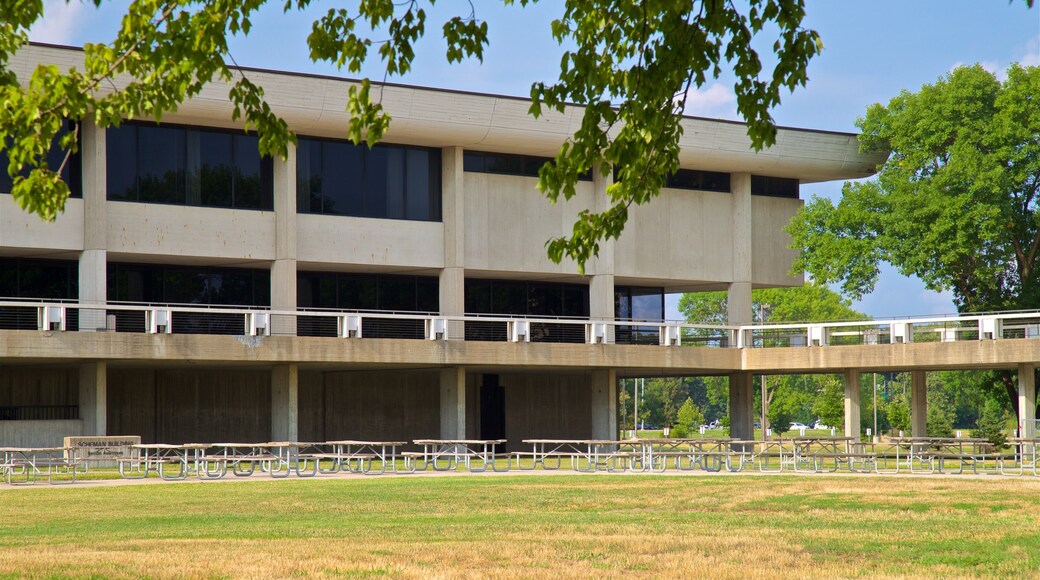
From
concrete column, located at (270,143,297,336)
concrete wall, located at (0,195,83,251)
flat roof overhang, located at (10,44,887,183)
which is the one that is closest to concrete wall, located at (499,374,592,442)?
flat roof overhang, located at (10,44,887,183)

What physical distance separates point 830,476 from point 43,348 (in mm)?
21180

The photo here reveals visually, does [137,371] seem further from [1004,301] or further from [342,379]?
[1004,301]

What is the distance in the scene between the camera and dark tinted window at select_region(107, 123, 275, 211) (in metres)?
43.2

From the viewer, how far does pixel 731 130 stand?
166 feet

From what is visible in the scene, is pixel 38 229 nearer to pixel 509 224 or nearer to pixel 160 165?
pixel 160 165

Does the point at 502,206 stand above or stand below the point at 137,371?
above

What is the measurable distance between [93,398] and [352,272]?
443 inches

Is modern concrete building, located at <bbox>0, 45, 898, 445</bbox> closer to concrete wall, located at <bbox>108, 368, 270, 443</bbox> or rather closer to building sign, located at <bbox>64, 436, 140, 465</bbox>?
concrete wall, located at <bbox>108, 368, 270, 443</bbox>

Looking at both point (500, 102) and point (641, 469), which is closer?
point (641, 469)

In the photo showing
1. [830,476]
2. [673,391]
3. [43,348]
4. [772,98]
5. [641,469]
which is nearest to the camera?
[772,98]

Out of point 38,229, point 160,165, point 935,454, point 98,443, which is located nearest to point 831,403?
point 160,165

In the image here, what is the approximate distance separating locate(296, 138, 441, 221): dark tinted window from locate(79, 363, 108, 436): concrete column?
9101 mm

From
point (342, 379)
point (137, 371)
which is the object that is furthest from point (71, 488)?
point (342, 379)

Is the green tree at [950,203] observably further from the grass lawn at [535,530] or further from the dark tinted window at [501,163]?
the grass lawn at [535,530]
